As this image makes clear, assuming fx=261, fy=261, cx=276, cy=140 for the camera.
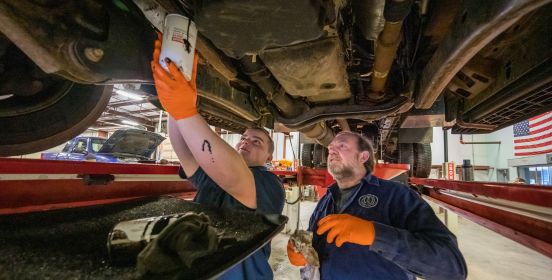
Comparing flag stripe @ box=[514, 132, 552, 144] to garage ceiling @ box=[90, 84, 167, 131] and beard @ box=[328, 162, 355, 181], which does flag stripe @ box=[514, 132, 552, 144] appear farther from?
garage ceiling @ box=[90, 84, 167, 131]

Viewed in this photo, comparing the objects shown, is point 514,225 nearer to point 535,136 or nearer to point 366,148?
point 366,148

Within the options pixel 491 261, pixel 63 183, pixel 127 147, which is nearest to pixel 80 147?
pixel 127 147

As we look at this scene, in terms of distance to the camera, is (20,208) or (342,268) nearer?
(20,208)

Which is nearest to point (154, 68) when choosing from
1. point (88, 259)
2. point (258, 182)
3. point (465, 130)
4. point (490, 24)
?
point (88, 259)

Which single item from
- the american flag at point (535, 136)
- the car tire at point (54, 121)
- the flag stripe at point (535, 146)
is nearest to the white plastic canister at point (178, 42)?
the car tire at point (54, 121)

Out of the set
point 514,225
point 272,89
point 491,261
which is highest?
point 272,89

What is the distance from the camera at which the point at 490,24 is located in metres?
0.62

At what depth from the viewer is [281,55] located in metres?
1.09

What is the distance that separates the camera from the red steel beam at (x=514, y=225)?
863 mm

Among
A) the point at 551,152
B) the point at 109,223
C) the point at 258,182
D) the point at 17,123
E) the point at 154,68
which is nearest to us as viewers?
the point at 154,68

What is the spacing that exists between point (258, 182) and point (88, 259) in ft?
A: 2.52

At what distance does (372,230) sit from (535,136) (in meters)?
8.82

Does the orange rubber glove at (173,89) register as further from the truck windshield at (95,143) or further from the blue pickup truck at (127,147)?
the truck windshield at (95,143)

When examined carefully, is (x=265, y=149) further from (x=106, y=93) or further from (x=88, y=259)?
(x=88, y=259)
